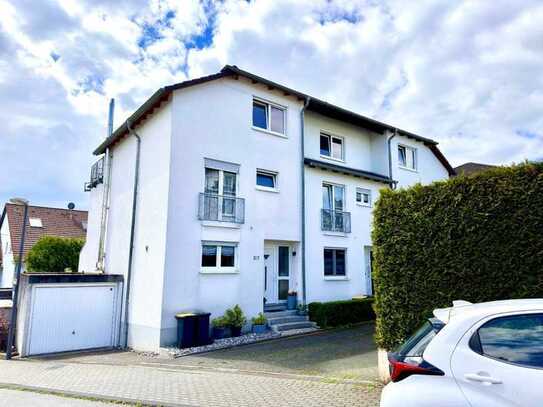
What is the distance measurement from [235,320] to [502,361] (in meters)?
10.3

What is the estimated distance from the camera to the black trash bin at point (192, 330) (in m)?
11.6

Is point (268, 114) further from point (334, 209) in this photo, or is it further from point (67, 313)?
point (67, 313)

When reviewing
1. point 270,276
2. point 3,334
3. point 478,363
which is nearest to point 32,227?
point 3,334

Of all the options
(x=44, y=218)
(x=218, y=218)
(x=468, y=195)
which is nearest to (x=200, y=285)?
(x=218, y=218)

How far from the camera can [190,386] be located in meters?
7.16

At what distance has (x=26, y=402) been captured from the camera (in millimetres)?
6609

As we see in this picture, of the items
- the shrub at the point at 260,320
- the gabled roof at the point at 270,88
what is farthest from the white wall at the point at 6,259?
the shrub at the point at 260,320

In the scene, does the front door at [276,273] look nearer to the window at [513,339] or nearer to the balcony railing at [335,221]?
the balcony railing at [335,221]

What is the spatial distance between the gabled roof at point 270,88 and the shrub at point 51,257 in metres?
7.14

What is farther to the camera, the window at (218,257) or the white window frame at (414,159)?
the white window frame at (414,159)

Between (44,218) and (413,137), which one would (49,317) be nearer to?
(413,137)

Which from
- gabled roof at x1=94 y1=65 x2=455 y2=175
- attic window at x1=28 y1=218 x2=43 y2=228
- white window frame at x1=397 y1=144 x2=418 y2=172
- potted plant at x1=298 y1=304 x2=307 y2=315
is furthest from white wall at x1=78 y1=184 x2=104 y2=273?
white window frame at x1=397 y1=144 x2=418 y2=172

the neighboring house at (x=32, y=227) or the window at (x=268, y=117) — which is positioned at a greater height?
the window at (x=268, y=117)

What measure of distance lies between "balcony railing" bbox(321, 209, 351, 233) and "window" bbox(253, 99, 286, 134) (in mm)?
3913
